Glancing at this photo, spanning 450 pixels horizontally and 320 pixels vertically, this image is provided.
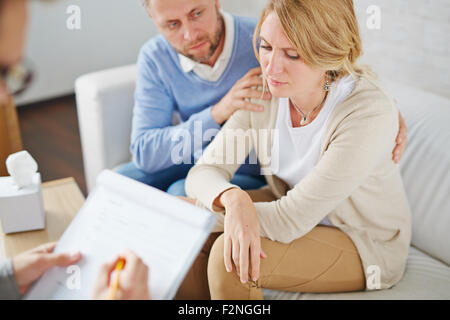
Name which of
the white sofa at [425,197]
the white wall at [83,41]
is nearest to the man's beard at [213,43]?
the white sofa at [425,197]

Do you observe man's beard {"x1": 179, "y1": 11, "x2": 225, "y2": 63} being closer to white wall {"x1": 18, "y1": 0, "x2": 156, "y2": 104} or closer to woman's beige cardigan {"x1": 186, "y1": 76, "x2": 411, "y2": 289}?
woman's beige cardigan {"x1": 186, "y1": 76, "x2": 411, "y2": 289}

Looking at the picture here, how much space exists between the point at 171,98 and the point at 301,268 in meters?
0.77

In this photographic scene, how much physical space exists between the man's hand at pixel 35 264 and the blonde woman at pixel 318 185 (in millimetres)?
323

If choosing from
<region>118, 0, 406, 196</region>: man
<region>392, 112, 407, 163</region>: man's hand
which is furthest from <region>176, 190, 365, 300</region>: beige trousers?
<region>118, 0, 406, 196</region>: man

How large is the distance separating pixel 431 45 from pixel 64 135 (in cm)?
213

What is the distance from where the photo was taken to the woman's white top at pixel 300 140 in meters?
1.09

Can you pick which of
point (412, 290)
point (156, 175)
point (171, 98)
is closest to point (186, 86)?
point (171, 98)

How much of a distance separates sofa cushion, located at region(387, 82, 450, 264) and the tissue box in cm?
99

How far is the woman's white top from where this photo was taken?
1092 mm

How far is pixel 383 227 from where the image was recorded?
1.14m

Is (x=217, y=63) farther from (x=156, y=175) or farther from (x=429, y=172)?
(x=429, y=172)

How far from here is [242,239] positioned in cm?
97

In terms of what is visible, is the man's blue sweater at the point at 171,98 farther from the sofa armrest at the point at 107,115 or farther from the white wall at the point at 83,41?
the white wall at the point at 83,41

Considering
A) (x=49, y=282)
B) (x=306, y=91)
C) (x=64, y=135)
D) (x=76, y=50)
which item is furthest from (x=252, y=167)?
(x=76, y=50)
